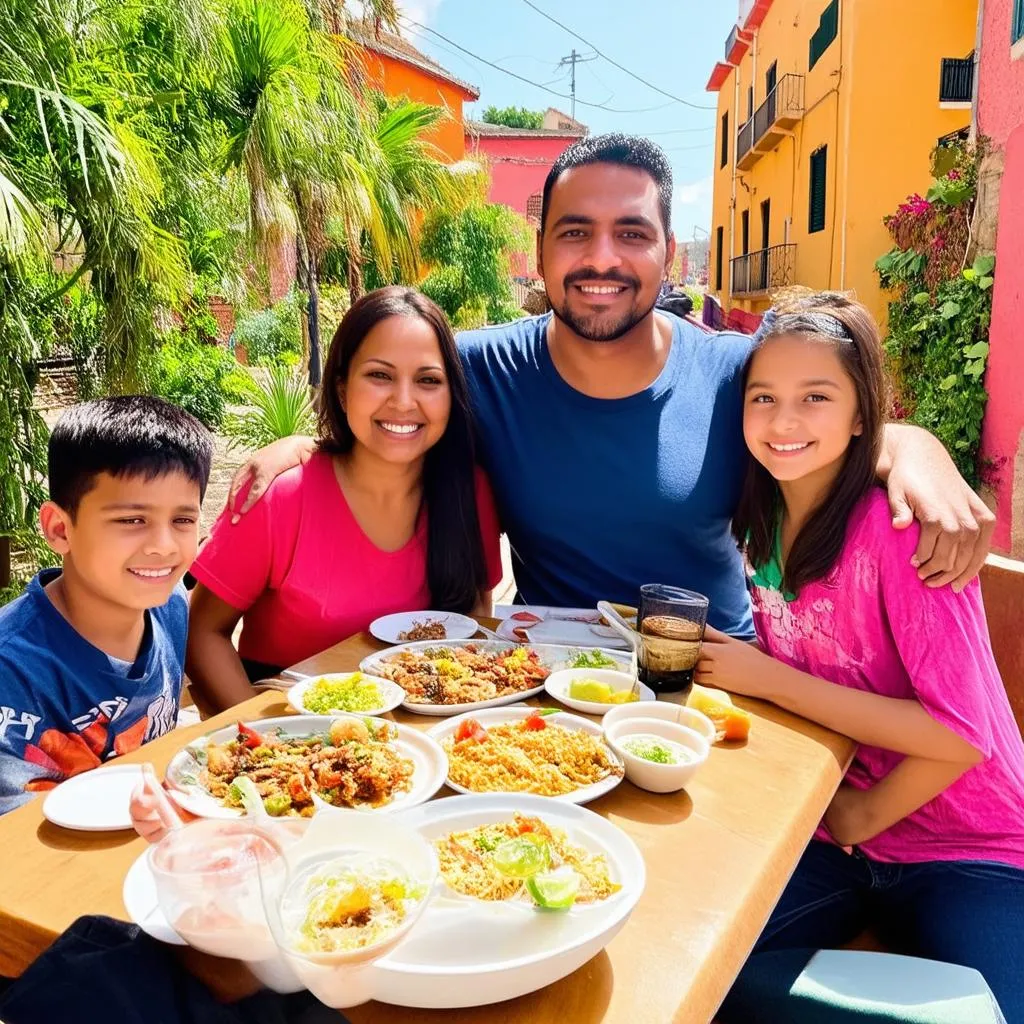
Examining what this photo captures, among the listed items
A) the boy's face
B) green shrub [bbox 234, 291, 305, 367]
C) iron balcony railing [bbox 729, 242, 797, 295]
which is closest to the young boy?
the boy's face

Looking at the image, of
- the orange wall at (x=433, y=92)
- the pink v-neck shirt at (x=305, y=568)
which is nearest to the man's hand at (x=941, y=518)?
the pink v-neck shirt at (x=305, y=568)

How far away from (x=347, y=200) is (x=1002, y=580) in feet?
28.6

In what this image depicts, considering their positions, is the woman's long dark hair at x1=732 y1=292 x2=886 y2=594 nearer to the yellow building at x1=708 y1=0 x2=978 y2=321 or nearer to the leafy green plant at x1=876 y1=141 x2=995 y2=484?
the leafy green plant at x1=876 y1=141 x2=995 y2=484

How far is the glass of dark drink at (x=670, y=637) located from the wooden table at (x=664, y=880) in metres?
0.27

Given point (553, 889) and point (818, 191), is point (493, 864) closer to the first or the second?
point (553, 889)

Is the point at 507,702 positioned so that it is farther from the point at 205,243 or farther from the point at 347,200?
the point at 347,200

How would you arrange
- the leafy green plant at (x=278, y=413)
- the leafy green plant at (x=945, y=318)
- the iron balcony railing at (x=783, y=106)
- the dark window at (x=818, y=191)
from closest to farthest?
the leafy green plant at (x=945, y=318), the leafy green plant at (x=278, y=413), the dark window at (x=818, y=191), the iron balcony railing at (x=783, y=106)

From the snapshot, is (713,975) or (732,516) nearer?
(713,975)

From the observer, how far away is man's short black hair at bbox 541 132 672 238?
2.77 meters

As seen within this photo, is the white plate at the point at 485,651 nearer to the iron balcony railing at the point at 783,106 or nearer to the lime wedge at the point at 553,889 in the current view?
the lime wedge at the point at 553,889

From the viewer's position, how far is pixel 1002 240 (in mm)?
6715

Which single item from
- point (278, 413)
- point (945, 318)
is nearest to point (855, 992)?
point (945, 318)

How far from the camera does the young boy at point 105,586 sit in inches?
70.8

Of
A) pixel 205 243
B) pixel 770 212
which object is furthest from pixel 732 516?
pixel 770 212
